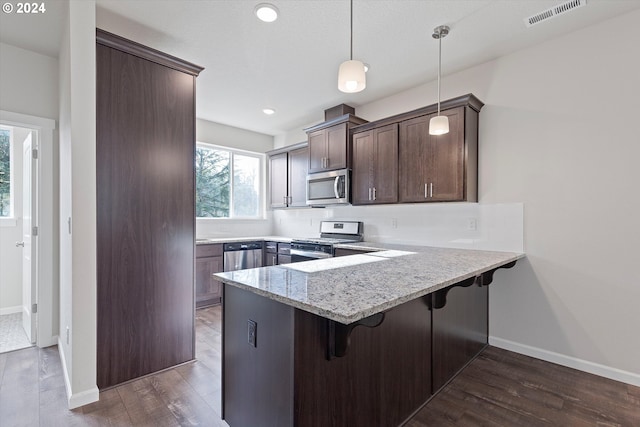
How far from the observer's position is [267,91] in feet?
11.9

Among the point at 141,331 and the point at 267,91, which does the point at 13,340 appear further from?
the point at 267,91

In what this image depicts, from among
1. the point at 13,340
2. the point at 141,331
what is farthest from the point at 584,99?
the point at 13,340

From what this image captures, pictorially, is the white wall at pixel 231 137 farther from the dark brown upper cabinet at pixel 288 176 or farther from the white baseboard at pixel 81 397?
the white baseboard at pixel 81 397

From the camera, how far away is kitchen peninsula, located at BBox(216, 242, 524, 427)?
1248 mm

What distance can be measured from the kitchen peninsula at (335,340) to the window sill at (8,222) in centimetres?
380

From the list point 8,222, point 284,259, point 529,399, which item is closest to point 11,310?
point 8,222

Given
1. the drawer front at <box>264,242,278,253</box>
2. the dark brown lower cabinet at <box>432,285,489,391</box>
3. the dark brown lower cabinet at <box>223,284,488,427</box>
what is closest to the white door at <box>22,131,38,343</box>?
the dark brown lower cabinet at <box>223,284,488,427</box>

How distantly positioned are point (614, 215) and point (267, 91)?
3.49 m

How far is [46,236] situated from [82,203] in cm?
140

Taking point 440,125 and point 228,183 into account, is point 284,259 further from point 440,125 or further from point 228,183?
point 440,125

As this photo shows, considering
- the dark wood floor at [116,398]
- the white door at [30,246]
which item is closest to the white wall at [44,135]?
the white door at [30,246]

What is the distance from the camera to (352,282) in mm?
1457

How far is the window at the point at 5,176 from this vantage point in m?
3.69

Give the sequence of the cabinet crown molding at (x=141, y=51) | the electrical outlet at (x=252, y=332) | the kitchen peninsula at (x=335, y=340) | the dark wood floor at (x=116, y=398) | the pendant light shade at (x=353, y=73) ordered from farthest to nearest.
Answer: the cabinet crown molding at (x=141, y=51) → the dark wood floor at (x=116, y=398) → the pendant light shade at (x=353, y=73) → the electrical outlet at (x=252, y=332) → the kitchen peninsula at (x=335, y=340)
